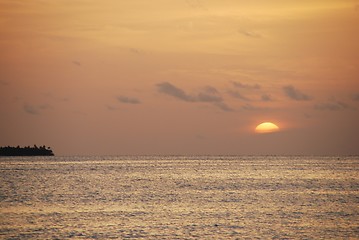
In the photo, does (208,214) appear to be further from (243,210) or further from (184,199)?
(184,199)

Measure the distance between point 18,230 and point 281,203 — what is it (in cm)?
3515

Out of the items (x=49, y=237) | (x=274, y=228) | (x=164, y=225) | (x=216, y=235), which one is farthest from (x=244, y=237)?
(x=49, y=237)

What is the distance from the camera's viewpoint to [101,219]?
60.4 meters

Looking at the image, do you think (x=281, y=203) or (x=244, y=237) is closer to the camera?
(x=244, y=237)

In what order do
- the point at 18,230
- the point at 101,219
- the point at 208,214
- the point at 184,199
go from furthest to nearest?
the point at 184,199, the point at 208,214, the point at 101,219, the point at 18,230

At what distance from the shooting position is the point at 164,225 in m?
56.1

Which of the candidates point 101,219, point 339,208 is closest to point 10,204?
point 101,219

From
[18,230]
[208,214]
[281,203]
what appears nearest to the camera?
[18,230]

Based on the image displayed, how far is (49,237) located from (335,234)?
22.5 m

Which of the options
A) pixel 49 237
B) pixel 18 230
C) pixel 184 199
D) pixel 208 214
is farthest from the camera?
pixel 184 199

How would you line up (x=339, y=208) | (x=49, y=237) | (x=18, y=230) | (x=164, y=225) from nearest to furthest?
(x=49, y=237)
(x=18, y=230)
(x=164, y=225)
(x=339, y=208)

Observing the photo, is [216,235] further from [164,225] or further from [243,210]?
[243,210]

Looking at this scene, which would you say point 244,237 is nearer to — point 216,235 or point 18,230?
point 216,235

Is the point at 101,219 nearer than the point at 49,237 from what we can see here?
No
